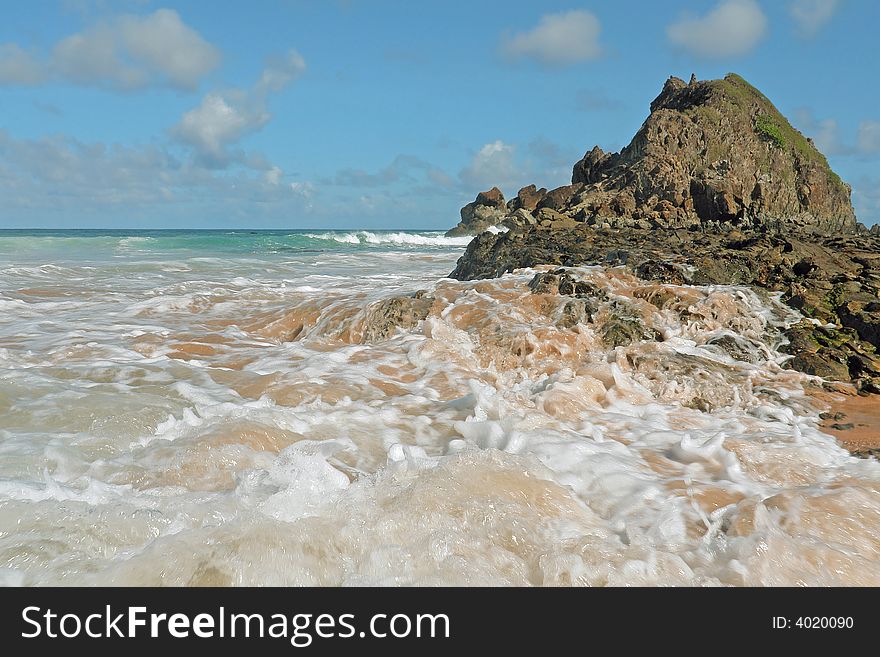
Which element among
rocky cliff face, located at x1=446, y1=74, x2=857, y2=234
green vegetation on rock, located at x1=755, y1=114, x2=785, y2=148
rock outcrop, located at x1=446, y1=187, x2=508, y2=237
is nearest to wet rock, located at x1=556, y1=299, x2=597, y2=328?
rocky cliff face, located at x1=446, y1=74, x2=857, y2=234

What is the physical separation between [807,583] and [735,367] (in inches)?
152

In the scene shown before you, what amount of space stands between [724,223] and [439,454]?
18583 millimetres

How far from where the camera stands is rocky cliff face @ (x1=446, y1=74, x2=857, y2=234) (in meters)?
20.5

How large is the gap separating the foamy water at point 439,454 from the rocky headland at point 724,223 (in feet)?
2.43

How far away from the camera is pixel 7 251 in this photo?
91.6 feet

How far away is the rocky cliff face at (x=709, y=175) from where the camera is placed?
67.2 feet

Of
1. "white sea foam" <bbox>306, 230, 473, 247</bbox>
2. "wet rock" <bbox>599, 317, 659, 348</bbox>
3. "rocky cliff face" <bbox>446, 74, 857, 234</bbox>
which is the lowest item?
"wet rock" <bbox>599, 317, 659, 348</bbox>

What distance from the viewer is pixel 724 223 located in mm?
Result: 19250

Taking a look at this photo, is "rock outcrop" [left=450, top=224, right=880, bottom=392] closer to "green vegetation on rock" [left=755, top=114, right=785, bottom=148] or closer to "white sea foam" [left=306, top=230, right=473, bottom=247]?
"green vegetation on rock" [left=755, top=114, right=785, bottom=148]

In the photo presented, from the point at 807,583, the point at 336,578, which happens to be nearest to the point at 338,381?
the point at 336,578

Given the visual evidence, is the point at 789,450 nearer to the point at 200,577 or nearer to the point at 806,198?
the point at 200,577

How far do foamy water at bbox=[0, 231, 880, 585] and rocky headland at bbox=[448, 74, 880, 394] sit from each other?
0.74 meters

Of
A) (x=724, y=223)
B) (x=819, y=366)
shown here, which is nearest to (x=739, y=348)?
(x=819, y=366)

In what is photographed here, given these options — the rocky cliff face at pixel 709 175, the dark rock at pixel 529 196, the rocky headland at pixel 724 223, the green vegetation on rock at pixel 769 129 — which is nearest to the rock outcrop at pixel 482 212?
the rocky headland at pixel 724 223
